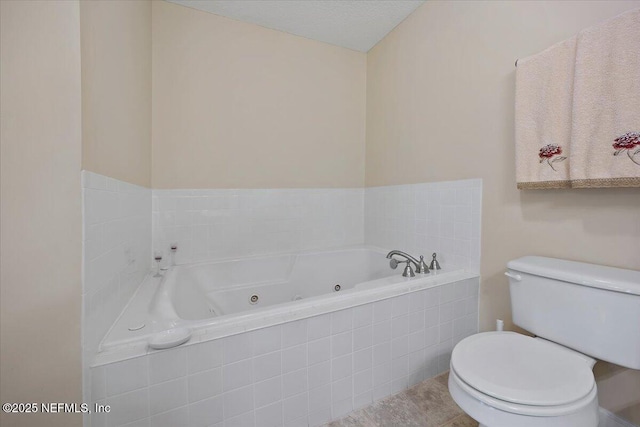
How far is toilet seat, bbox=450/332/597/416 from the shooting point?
77 centimetres

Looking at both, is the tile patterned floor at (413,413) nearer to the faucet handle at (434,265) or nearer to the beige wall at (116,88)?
the faucet handle at (434,265)

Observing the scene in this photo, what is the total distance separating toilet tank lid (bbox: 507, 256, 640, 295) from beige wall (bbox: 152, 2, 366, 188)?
5.42ft

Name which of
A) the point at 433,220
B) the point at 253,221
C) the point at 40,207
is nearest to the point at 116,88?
the point at 40,207

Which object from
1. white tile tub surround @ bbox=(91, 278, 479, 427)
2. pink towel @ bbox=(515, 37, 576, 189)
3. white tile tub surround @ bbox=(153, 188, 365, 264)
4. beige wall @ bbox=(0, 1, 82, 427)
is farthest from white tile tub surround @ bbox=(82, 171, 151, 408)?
pink towel @ bbox=(515, 37, 576, 189)

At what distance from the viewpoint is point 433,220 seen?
6.32ft

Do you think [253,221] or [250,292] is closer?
[250,292]

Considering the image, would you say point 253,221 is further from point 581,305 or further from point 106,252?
point 581,305

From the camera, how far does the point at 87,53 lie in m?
0.79

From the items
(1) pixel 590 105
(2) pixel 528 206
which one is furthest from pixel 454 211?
(1) pixel 590 105

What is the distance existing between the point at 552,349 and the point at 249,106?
92.1 inches

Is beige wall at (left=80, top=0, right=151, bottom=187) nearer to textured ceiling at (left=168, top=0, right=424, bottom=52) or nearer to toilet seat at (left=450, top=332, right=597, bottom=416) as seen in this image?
textured ceiling at (left=168, top=0, right=424, bottom=52)

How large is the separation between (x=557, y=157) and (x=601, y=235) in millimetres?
380

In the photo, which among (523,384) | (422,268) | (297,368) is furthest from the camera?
(422,268)

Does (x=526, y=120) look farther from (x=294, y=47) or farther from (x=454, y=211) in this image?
(x=294, y=47)
